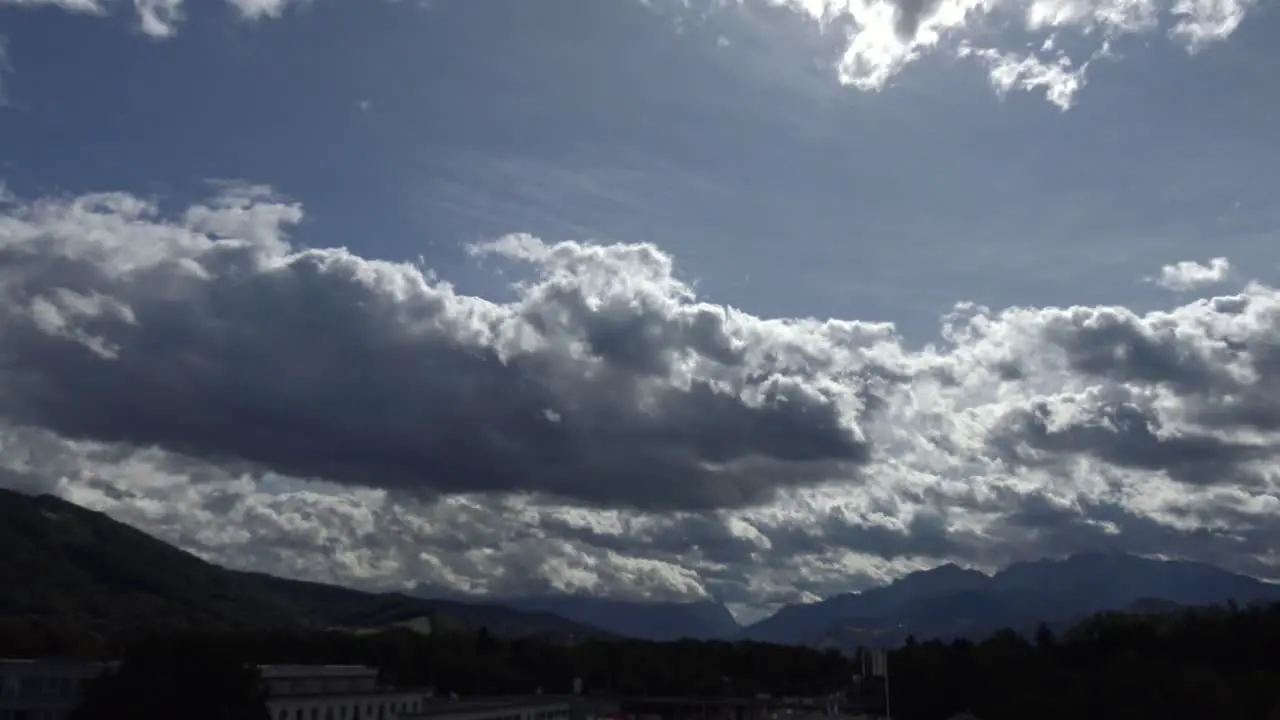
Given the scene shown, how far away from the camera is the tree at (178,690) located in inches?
3585

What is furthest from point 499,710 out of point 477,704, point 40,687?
point 40,687

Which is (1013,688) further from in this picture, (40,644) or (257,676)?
(40,644)

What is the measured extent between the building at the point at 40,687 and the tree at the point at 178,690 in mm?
15597

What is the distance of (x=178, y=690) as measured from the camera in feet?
303

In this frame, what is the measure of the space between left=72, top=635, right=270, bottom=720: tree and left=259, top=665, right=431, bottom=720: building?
3.40 m

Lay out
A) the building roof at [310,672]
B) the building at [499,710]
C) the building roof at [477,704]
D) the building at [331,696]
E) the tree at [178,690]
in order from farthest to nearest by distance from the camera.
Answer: the building roof at [310,672]
the building roof at [477,704]
the building at [499,710]
the building at [331,696]
the tree at [178,690]

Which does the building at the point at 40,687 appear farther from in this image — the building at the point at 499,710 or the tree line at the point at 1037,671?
the building at the point at 499,710

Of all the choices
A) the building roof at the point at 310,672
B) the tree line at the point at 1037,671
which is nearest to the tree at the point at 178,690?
the tree line at the point at 1037,671

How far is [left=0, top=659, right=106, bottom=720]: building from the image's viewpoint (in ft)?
349

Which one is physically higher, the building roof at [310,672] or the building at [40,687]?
the building roof at [310,672]

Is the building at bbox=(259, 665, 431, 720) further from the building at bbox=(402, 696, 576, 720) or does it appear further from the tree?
the tree

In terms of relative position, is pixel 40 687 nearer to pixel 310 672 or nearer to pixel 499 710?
pixel 310 672

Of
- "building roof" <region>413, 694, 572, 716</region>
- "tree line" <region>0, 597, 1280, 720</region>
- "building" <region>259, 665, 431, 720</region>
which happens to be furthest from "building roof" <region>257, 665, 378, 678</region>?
"building roof" <region>413, 694, 572, 716</region>

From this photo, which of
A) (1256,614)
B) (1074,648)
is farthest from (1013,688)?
(1256,614)
